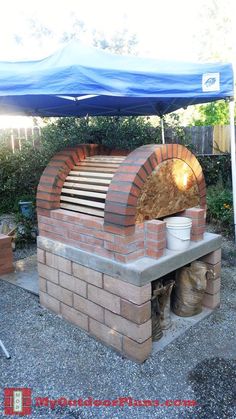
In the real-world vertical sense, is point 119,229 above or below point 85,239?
above

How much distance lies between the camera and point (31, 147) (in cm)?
802

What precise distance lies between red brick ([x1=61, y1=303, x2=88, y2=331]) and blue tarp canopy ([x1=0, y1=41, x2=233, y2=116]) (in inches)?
74.2

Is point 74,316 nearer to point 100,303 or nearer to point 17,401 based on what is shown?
point 100,303

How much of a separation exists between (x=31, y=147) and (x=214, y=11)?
20.5 m

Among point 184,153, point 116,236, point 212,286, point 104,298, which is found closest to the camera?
point 116,236

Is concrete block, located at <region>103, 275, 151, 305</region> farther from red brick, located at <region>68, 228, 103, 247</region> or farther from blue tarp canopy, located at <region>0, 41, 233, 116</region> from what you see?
blue tarp canopy, located at <region>0, 41, 233, 116</region>

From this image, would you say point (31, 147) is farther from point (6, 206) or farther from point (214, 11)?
point (214, 11)

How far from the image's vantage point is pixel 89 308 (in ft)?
9.71

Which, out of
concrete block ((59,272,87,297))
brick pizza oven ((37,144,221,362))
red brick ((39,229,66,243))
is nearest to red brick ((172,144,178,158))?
brick pizza oven ((37,144,221,362))

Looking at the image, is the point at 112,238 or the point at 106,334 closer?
the point at 112,238

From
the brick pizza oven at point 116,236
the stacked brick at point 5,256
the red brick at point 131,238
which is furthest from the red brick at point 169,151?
the stacked brick at point 5,256

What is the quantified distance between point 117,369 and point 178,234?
3.81 ft

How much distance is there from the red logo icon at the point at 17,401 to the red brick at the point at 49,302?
1.00 m

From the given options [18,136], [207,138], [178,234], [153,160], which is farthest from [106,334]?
[18,136]
